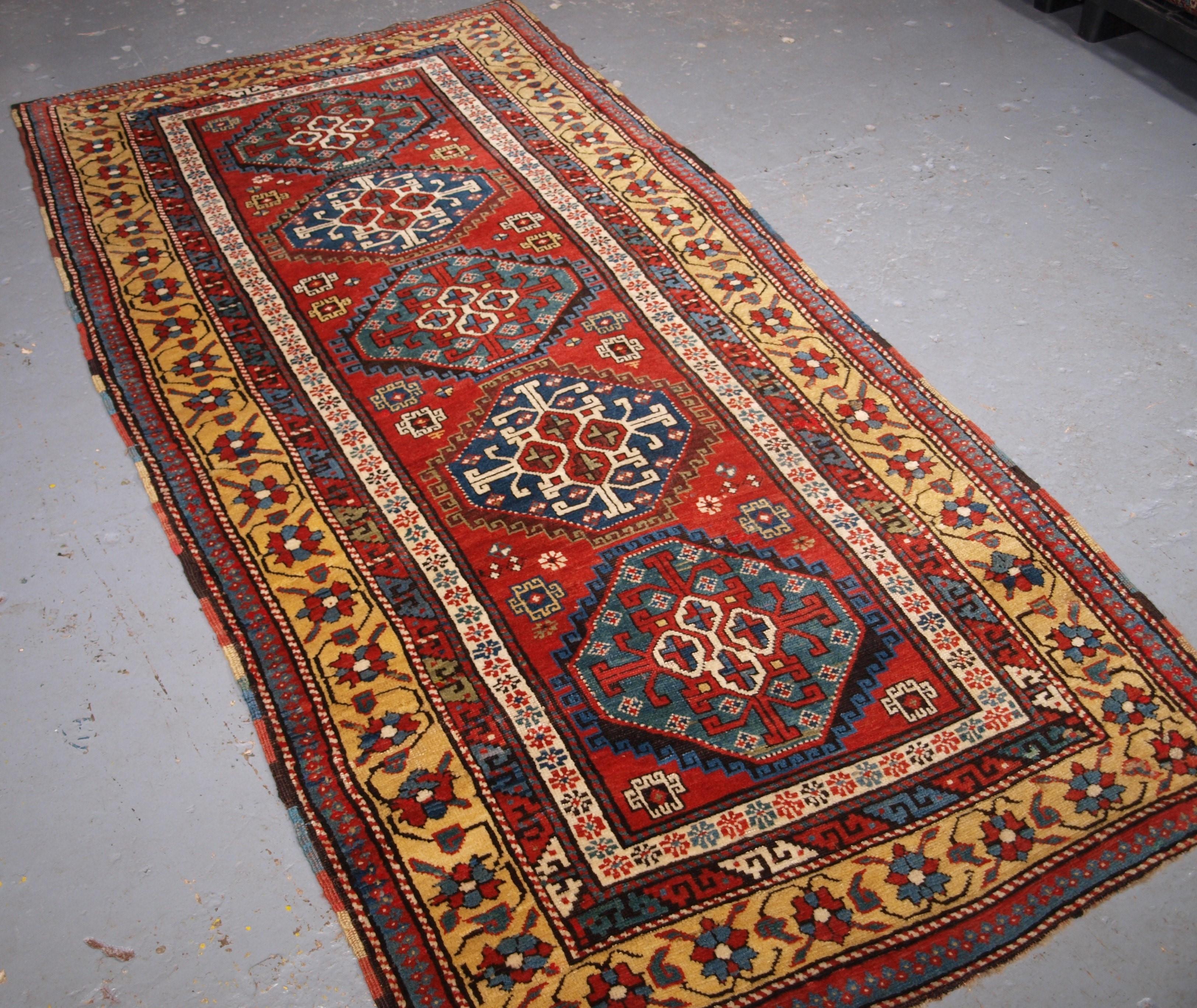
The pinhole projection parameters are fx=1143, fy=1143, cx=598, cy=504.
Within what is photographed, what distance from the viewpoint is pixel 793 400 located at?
2883mm

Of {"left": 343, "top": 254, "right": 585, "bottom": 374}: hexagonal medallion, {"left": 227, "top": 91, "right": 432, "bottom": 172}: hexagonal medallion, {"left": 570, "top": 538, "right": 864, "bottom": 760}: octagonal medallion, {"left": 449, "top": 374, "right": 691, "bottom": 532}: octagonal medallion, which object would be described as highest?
{"left": 227, "top": 91, "right": 432, "bottom": 172}: hexagonal medallion

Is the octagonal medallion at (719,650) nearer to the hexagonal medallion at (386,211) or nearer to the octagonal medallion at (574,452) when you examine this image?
the octagonal medallion at (574,452)

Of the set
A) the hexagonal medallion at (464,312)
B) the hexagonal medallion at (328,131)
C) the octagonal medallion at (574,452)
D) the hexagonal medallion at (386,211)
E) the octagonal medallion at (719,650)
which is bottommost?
the octagonal medallion at (719,650)

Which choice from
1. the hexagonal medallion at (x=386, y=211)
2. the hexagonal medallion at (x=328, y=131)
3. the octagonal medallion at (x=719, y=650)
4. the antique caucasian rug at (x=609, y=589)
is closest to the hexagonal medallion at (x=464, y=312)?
the antique caucasian rug at (x=609, y=589)

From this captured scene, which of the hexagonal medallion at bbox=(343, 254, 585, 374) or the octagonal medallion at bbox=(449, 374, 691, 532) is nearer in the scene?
the octagonal medallion at bbox=(449, 374, 691, 532)

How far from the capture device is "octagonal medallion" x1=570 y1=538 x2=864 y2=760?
2.25m

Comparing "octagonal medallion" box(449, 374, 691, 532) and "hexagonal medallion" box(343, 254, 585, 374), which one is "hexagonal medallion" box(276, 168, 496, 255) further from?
"octagonal medallion" box(449, 374, 691, 532)

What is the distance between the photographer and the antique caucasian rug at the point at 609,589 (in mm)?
2004

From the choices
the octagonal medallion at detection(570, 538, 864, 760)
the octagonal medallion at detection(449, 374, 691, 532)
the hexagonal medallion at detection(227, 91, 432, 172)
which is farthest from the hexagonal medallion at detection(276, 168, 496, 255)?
the octagonal medallion at detection(570, 538, 864, 760)

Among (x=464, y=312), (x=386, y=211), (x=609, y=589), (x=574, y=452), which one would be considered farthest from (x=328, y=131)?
(x=609, y=589)

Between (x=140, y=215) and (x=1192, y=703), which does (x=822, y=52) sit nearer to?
(x=140, y=215)

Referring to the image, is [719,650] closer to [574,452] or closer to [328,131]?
[574,452]

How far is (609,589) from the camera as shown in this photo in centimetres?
249

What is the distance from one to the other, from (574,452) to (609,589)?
17.7 inches
